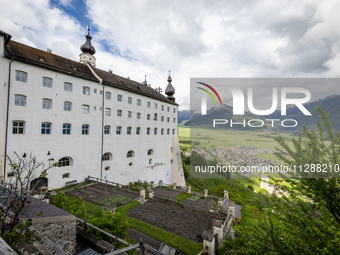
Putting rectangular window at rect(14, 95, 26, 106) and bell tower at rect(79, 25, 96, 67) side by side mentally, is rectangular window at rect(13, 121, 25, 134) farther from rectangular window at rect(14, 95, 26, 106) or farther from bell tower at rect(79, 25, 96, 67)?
bell tower at rect(79, 25, 96, 67)

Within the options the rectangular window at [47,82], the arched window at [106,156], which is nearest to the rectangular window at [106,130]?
the arched window at [106,156]

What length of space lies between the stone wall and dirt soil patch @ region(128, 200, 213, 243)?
21.2 ft

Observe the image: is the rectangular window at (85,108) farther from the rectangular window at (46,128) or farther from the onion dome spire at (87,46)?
the onion dome spire at (87,46)

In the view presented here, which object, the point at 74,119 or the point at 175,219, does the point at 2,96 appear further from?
the point at 175,219

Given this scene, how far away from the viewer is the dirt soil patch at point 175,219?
32.4 ft

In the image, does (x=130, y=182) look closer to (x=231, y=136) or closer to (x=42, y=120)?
(x=42, y=120)

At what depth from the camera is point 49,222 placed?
4.35 m

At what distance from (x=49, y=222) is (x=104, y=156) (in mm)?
16163

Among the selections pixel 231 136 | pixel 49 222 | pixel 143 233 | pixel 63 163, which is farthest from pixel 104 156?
pixel 49 222

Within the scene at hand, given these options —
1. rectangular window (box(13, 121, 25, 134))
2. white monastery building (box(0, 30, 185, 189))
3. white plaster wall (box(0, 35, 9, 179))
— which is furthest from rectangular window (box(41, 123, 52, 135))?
white plaster wall (box(0, 35, 9, 179))

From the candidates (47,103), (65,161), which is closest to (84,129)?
(65,161)

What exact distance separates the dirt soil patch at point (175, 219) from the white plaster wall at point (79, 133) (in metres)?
8.46

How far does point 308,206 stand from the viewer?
15.9 feet

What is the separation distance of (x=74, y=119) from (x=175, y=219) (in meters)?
13.5
